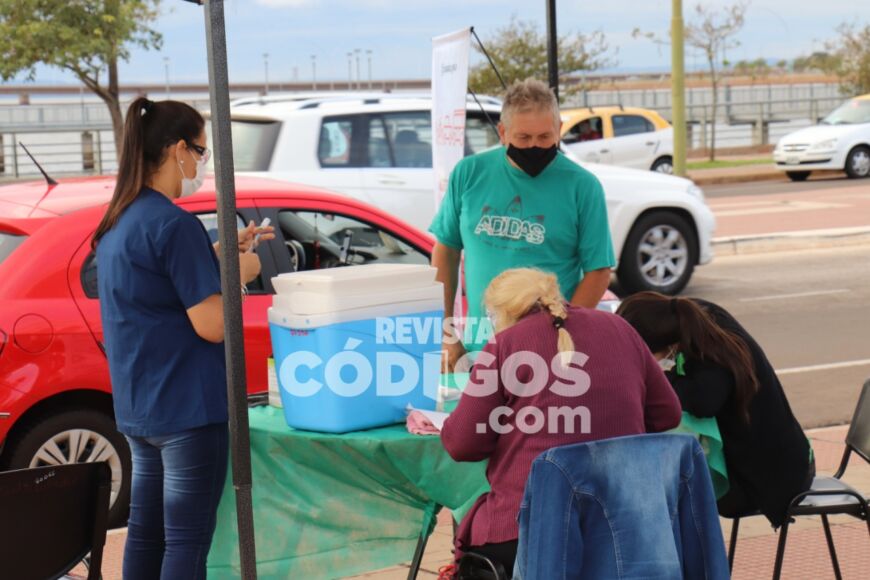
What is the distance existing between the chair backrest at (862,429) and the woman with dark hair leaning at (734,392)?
0.32 metres

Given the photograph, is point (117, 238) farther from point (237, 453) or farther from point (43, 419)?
point (43, 419)

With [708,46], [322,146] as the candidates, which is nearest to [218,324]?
[322,146]

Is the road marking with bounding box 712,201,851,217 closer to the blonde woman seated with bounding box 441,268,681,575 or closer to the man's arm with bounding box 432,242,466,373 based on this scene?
the man's arm with bounding box 432,242,466,373

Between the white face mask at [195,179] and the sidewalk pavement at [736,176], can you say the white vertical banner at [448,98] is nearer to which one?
the white face mask at [195,179]

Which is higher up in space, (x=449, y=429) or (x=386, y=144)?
(x=386, y=144)

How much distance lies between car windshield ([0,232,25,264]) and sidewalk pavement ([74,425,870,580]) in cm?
137

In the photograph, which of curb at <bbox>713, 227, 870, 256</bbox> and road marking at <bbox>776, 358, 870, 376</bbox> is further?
curb at <bbox>713, 227, 870, 256</bbox>

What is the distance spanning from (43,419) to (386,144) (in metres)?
6.12

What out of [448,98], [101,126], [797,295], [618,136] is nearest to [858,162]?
[618,136]

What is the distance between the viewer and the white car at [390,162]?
11.2 m

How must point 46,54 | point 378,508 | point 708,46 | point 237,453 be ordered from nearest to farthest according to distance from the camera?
point 237,453
point 378,508
point 46,54
point 708,46

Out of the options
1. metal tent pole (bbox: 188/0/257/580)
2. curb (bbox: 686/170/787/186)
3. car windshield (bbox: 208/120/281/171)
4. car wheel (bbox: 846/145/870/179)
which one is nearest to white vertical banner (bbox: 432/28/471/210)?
car windshield (bbox: 208/120/281/171)

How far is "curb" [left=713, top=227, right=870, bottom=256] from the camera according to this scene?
53.9ft

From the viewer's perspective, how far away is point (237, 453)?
3.72m
